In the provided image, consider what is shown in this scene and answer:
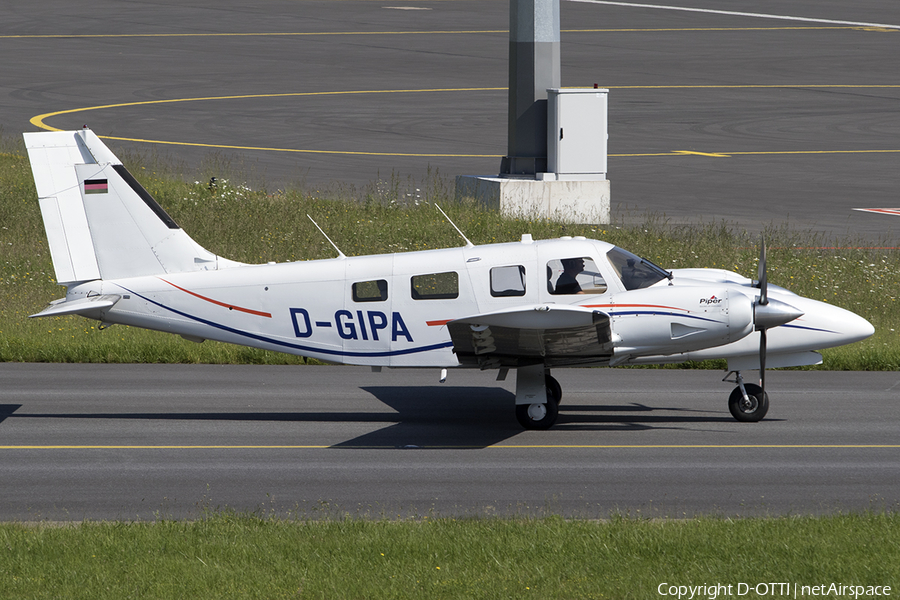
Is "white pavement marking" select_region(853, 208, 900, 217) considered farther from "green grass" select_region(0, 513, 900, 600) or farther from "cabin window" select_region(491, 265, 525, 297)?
"green grass" select_region(0, 513, 900, 600)

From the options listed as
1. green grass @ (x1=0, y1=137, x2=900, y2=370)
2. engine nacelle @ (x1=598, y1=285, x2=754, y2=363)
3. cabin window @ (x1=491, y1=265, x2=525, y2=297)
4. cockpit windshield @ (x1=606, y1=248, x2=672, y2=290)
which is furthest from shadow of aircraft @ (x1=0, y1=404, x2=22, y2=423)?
cockpit windshield @ (x1=606, y1=248, x2=672, y2=290)

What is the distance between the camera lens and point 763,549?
8.93 m

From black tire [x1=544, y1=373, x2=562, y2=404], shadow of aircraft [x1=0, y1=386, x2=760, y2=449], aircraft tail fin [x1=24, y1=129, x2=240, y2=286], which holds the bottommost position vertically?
shadow of aircraft [x1=0, y1=386, x2=760, y2=449]

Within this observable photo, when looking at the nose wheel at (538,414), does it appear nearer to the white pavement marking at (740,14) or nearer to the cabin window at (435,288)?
the cabin window at (435,288)

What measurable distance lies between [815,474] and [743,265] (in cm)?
1034

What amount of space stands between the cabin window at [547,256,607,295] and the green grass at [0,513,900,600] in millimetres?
4209

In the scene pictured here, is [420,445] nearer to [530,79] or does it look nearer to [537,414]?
[537,414]

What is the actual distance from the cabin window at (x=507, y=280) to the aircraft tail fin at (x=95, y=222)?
3.58 metres

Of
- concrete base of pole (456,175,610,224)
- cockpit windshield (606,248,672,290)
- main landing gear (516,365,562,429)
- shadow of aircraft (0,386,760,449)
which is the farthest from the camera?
concrete base of pole (456,175,610,224)

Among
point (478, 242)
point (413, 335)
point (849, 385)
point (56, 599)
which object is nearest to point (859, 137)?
point (478, 242)

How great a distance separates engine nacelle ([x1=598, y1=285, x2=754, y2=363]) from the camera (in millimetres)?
13172

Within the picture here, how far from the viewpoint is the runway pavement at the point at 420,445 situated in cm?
1088

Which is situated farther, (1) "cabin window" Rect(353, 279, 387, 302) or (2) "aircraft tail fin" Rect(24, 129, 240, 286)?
(2) "aircraft tail fin" Rect(24, 129, 240, 286)

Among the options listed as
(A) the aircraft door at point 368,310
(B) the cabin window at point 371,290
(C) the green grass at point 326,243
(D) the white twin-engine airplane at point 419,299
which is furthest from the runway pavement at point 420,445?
(B) the cabin window at point 371,290
